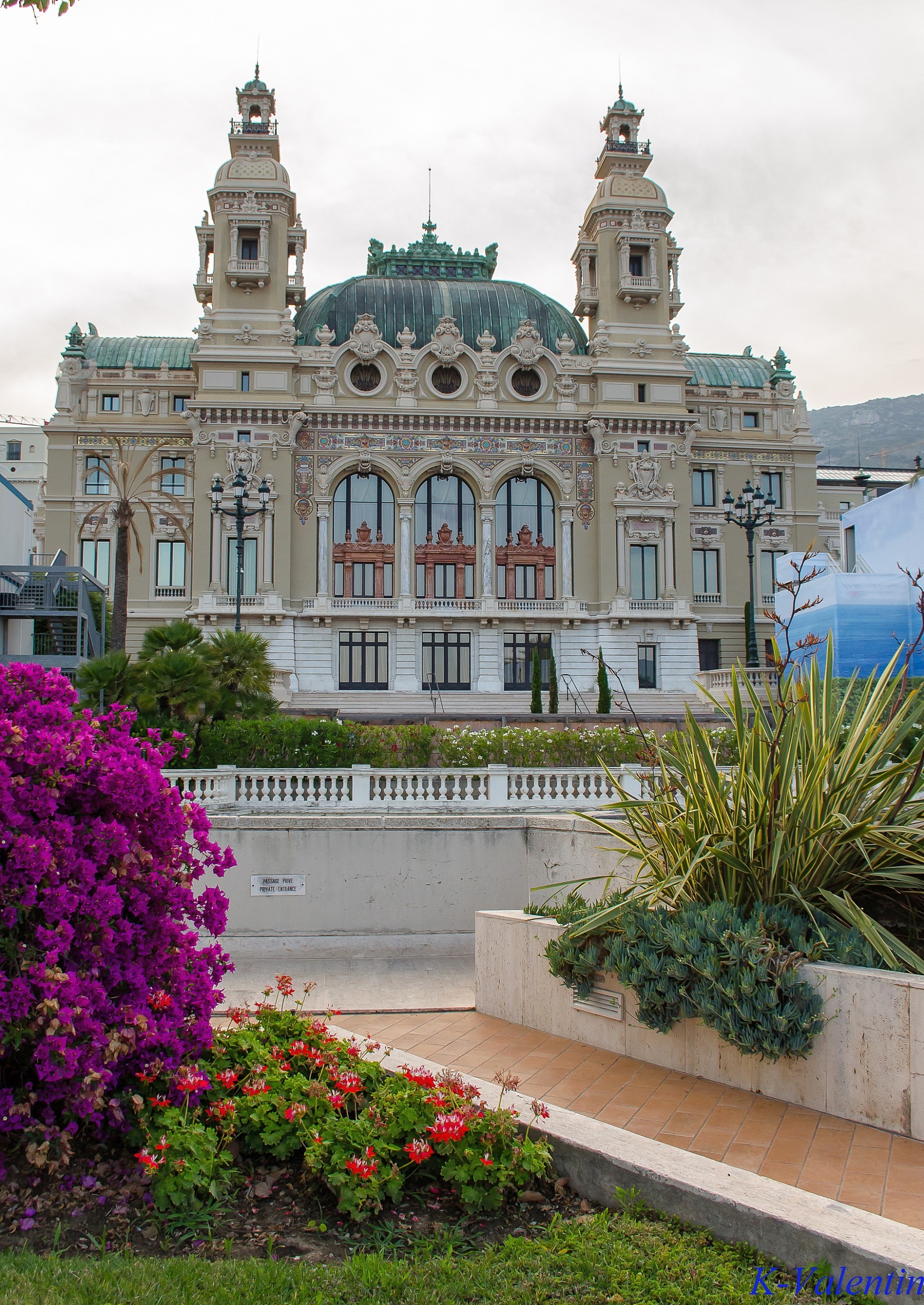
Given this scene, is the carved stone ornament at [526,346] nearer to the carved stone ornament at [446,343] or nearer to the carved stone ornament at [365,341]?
the carved stone ornament at [446,343]

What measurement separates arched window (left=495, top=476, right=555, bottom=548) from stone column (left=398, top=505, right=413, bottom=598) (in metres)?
4.37

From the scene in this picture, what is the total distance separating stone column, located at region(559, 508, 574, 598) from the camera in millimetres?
46719

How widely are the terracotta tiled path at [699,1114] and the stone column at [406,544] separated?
37.4 metres

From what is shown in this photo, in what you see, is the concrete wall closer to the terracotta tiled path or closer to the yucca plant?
the terracotta tiled path

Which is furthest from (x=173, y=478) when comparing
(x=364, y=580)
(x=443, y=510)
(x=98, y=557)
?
(x=443, y=510)

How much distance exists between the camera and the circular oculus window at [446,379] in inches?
1860

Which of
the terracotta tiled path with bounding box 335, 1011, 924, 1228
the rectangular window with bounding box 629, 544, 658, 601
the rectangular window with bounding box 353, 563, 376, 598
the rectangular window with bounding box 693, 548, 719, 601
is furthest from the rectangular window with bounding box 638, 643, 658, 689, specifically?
the terracotta tiled path with bounding box 335, 1011, 924, 1228

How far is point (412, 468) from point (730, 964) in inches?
1623

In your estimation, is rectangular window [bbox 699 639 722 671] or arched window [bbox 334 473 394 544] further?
rectangular window [bbox 699 639 722 671]

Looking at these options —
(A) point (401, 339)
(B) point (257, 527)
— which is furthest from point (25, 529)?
(A) point (401, 339)

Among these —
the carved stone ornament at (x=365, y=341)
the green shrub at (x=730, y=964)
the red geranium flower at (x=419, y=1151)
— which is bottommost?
the red geranium flower at (x=419, y=1151)

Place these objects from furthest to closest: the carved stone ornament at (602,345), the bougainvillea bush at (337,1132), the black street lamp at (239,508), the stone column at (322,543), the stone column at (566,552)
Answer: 1. the carved stone ornament at (602,345)
2. the stone column at (566,552)
3. the stone column at (322,543)
4. the black street lamp at (239,508)
5. the bougainvillea bush at (337,1132)

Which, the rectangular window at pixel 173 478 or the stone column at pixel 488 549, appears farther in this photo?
the rectangular window at pixel 173 478

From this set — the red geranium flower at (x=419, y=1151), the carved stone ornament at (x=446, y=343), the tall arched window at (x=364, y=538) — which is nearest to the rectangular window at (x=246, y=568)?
the tall arched window at (x=364, y=538)
